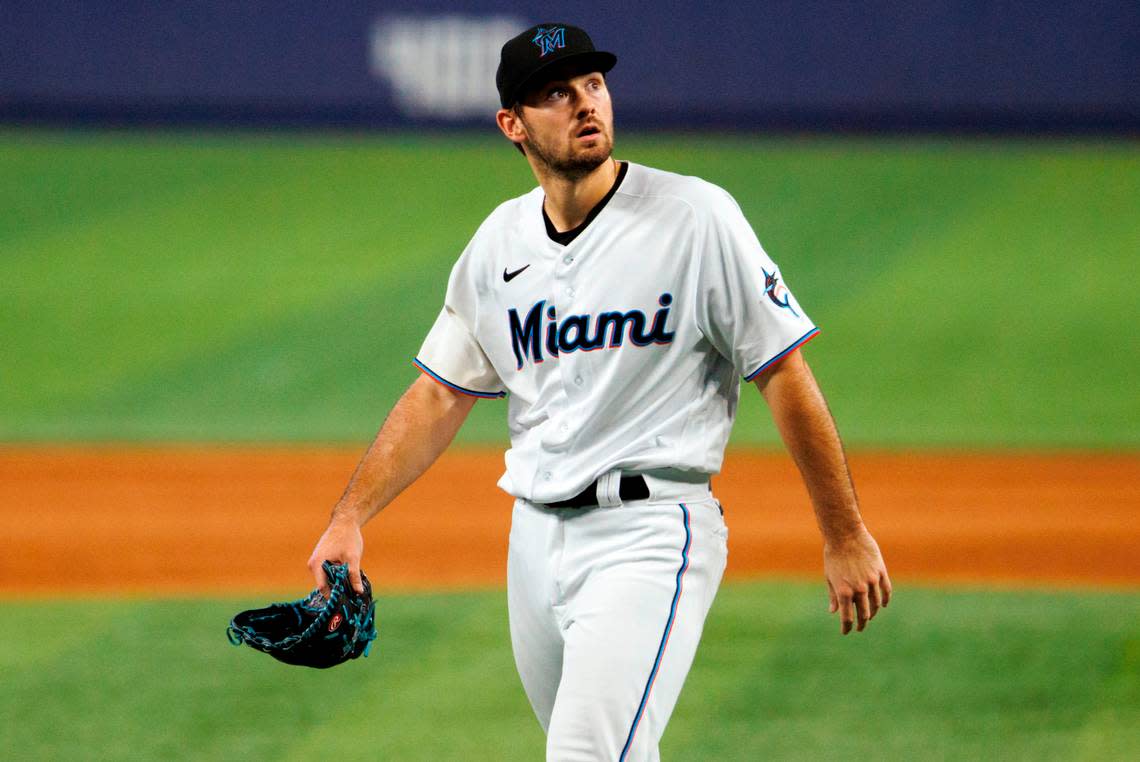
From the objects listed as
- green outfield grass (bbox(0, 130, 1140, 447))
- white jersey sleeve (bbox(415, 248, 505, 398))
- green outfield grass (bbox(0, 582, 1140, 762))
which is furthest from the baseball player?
green outfield grass (bbox(0, 130, 1140, 447))

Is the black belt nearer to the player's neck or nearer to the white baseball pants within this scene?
the white baseball pants

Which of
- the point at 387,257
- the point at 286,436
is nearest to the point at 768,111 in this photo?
the point at 387,257

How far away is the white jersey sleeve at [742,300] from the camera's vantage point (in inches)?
132

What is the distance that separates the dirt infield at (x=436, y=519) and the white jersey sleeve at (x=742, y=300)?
4320 mm

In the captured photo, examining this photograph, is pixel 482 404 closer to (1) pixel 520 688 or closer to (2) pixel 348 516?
(1) pixel 520 688

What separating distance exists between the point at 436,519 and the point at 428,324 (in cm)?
445

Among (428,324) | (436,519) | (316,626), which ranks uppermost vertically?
(316,626)

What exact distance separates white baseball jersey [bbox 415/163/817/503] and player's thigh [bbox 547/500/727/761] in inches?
7.8

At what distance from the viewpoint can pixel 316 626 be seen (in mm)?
3492

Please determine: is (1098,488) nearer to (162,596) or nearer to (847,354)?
(847,354)

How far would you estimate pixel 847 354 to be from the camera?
1255 centimetres

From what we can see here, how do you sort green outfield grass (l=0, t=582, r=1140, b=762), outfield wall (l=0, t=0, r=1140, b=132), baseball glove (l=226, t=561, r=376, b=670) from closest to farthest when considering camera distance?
1. baseball glove (l=226, t=561, r=376, b=670)
2. green outfield grass (l=0, t=582, r=1140, b=762)
3. outfield wall (l=0, t=0, r=1140, b=132)

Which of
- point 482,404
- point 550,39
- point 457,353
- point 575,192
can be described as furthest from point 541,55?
point 482,404

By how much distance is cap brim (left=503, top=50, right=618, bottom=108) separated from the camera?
3.42 metres
